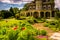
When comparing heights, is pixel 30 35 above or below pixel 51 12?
above

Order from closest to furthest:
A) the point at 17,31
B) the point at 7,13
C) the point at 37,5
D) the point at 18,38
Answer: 1. the point at 18,38
2. the point at 17,31
3. the point at 7,13
4. the point at 37,5

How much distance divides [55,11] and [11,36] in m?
26.9

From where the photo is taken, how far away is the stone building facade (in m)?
33.2

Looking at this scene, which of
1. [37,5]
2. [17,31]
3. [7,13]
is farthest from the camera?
[37,5]

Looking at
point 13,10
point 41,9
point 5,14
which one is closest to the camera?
point 5,14

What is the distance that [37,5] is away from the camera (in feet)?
119

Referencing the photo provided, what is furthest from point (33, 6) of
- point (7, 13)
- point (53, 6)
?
point (7, 13)

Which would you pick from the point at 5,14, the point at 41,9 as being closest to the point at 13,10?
the point at 5,14

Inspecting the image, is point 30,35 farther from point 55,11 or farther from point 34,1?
point 34,1

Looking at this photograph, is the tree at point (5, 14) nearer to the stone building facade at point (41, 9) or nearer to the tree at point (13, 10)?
the tree at point (13, 10)

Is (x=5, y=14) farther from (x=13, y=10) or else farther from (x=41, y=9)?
(x=41, y=9)

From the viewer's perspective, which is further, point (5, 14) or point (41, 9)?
point (41, 9)

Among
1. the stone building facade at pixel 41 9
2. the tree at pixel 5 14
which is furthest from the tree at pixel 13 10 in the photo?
the tree at pixel 5 14

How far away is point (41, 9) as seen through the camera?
118 feet
